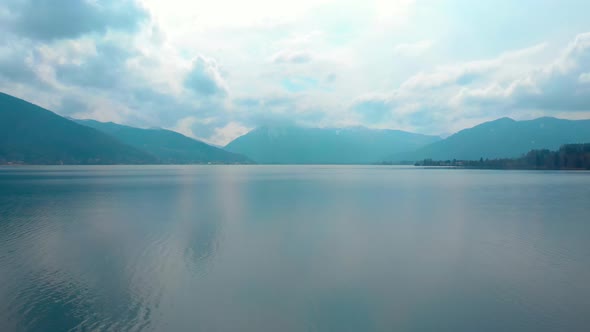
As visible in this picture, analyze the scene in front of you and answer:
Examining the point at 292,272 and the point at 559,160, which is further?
the point at 559,160

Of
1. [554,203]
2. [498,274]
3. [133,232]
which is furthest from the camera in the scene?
[554,203]

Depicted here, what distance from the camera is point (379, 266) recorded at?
1880cm

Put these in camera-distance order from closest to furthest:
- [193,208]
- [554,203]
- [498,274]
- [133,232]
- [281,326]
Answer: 1. [281,326]
2. [498,274]
3. [133,232]
4. [193,208]
5. [554,203]

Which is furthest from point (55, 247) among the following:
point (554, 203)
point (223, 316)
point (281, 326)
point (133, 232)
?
point (554, 203)

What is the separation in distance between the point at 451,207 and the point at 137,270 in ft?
113

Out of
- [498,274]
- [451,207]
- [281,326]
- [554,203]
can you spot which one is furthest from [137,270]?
[554,203]

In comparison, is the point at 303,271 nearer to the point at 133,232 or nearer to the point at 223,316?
the point at 223,316

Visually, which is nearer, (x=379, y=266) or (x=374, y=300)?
(x=374, y=300)

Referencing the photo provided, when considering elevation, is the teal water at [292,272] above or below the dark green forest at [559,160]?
below

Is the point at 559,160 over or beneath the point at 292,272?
over

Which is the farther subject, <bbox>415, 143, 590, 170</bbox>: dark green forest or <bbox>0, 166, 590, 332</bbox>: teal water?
<bbox>415, 143, 590, 170</bbox>: dark green forest

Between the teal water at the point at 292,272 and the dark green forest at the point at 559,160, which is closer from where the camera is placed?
the teal water at the point at 292,272

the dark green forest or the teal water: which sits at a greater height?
the dark green forest

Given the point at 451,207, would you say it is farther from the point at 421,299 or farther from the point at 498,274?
the point at 421,299
